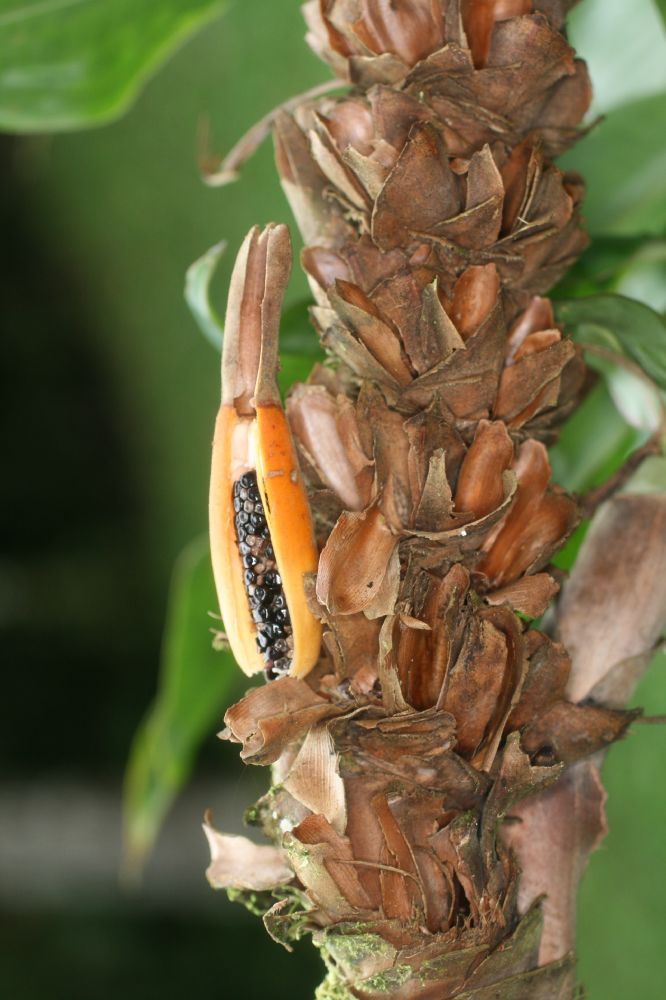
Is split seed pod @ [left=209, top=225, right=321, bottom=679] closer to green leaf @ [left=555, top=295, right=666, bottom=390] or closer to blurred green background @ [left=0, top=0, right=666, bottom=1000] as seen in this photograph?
green leaf @ [left=555, top=295, right=666, bottom=390]

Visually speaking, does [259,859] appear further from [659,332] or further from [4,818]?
[4,818]

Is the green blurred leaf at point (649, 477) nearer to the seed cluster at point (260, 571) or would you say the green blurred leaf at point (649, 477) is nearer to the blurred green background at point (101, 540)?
the seed cluster at point (260, 571)

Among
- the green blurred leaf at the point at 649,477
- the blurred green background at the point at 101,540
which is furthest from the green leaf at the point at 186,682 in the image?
the blurred green background at the point at 101,540

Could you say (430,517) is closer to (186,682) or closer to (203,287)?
(203,287)

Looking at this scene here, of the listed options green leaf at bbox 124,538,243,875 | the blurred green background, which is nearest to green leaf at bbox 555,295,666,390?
green leaf at bbox 124,538,243,875

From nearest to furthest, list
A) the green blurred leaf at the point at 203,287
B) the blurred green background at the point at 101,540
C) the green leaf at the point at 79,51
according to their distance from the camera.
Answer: the green blurred leaf at the point at 203,287 < the green leaf at the point at 79,51 < the blurred green background at the point at 101,540

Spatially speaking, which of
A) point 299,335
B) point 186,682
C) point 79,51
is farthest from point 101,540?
point 299,335

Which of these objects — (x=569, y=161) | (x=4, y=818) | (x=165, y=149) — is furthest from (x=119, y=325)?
(x=569, y=161)
